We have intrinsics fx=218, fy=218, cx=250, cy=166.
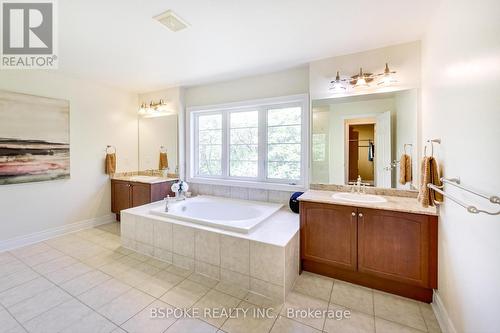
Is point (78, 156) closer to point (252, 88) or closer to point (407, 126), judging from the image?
point (252, 88)

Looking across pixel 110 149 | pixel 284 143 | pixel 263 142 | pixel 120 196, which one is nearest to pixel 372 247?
pixel 284 143

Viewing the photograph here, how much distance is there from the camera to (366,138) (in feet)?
8.58

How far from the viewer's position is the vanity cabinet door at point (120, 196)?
3.72 meters

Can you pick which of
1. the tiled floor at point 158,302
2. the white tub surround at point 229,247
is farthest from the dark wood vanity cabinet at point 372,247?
the white tub surround at point 229,247

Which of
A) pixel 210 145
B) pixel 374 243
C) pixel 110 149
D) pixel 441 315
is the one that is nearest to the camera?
pixel 441 315

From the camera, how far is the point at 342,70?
260cm

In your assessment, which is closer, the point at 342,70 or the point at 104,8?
the point at 104,8

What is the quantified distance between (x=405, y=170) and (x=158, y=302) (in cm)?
274

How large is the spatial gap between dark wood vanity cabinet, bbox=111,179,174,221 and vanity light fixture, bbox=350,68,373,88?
10.3ft

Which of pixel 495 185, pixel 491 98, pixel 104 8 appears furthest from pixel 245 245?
pixel 104 8

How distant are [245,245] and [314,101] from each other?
1932 millimetres

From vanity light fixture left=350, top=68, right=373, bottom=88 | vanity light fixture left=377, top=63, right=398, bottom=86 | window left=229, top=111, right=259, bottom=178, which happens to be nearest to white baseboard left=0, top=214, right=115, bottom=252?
window left=229, top=111, right=259, bottom=178

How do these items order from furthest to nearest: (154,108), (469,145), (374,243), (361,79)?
(154,108) < (361,79) < (374,243) < (469,145)

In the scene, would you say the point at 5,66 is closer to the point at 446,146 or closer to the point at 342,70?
the point at 342,70
